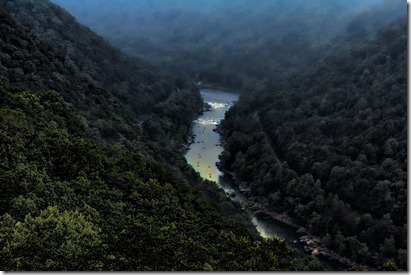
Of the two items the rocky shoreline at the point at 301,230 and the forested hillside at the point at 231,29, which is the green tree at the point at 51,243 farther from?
the forested hillside at the point at 231,29

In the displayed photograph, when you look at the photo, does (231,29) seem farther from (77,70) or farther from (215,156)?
(77,70)

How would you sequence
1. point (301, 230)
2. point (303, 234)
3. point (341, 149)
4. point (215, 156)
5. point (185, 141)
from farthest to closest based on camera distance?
point (185, 141) < point (215, 156) < point (341, 149) < point (301, 230) < point (303, 234)

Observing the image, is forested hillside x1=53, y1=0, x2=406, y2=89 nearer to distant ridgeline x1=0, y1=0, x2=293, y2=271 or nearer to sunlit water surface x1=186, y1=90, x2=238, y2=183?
sunlit water surface x1=186, y1=90, x2=238, y2=183

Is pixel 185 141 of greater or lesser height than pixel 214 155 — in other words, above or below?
below

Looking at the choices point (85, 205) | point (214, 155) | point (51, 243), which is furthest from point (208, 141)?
point (51, 243)

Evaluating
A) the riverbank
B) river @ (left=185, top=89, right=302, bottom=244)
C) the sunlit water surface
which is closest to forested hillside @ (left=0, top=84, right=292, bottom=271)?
the riverbank

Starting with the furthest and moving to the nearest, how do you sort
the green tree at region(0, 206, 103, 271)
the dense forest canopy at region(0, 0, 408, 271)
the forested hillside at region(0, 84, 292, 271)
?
the dense forest canopy at region(0, 0, 408, 271), the forested hillside at region(0, 84, 292, 271), the green tree at region(0, 206, 103, 271)

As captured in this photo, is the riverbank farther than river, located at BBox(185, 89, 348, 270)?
No

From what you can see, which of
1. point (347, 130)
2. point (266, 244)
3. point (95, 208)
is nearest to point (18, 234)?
point (95, 208)
